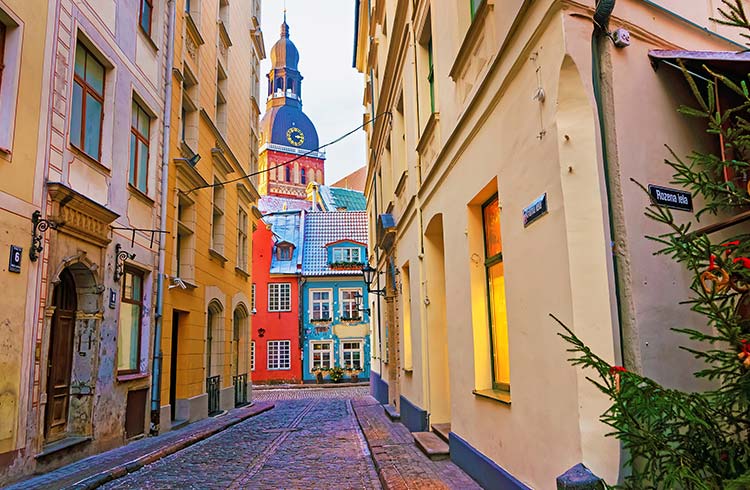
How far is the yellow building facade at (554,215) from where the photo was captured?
12.6 ft

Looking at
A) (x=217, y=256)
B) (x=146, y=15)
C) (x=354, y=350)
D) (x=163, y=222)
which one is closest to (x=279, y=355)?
(x=354, y=350)

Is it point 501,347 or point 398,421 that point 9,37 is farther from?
point 398,421

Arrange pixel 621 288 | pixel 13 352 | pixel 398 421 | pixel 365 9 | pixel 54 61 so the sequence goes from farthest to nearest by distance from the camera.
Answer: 1. pixel 365 9
2. pixel 398 421
3. pixel 54 61
4. pixel 13 352
5. pixel 621 288

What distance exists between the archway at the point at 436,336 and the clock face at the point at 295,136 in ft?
266

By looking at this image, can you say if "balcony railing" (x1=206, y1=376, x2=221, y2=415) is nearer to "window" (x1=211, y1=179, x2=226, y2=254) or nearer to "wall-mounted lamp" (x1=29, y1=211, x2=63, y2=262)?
"window" (x1=211, y1=179, x2=226, y2=254)

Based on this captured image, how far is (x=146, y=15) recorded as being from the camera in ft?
41.0

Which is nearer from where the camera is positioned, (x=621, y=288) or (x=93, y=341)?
(x=621, y=288)

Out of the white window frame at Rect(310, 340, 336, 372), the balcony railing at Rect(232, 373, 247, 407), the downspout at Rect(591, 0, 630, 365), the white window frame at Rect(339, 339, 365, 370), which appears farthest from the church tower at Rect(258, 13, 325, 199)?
the downspout at Rect(591, 0, 630, 365)

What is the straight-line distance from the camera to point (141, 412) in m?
11.5

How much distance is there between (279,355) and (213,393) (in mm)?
18922

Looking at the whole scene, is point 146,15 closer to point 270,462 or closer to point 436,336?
point 436,336

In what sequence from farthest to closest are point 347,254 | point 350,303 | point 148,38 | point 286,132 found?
point 286,132 < point 347,254 < point 350,303 < point 148,38

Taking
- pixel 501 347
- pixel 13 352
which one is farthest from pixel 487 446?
pixel 13 352

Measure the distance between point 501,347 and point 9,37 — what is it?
712 centimetres
